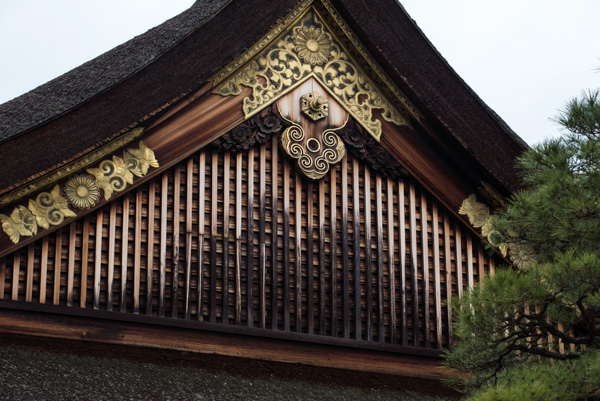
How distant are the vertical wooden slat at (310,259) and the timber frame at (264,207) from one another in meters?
0.01


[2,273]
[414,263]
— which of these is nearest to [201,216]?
[2,273]

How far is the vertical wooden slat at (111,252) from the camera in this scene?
652cm

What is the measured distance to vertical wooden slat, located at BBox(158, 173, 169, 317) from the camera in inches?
262

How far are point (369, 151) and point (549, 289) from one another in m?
2.61

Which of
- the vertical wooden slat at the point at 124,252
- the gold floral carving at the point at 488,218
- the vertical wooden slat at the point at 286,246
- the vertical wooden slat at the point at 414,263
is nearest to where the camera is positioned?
the vertical wooden slat at the point at 124,252

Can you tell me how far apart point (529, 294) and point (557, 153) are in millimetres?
992

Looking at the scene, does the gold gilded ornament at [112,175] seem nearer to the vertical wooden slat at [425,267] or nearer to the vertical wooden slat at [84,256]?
the vertical wooden slat at [84,256]

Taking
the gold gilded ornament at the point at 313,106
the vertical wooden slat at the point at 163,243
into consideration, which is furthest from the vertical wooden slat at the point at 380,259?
the vertical wooden slat at the point at 163,243

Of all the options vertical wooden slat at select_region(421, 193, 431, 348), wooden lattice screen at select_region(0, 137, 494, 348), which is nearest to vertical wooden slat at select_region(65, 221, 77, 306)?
wooden lattice screen at select_region(0, 137, 494, 348)

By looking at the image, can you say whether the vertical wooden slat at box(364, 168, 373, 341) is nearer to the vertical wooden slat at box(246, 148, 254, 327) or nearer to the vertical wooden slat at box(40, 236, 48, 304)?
the vertical wooden slat at box(246, 148, 254, 327)

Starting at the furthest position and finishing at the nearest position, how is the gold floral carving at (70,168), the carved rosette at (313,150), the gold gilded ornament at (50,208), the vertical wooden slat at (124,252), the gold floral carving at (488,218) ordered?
the gold floral carving at (488,218) < the carved rosette at (313,150) < the vertical wooden slat at (124,252) < the gold gilded ornament at (50,208) < the gold floral carving at (70,168)

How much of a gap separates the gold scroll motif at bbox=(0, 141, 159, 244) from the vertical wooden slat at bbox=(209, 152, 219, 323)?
0.47 meters

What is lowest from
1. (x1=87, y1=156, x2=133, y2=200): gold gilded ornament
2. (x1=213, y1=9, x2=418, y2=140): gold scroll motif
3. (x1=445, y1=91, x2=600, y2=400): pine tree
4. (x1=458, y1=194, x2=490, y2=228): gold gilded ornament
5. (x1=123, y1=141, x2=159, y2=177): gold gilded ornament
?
(x1=445, y1=91, x2=600, y2=400): pine tree

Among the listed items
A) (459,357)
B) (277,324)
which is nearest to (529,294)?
(459,357)
